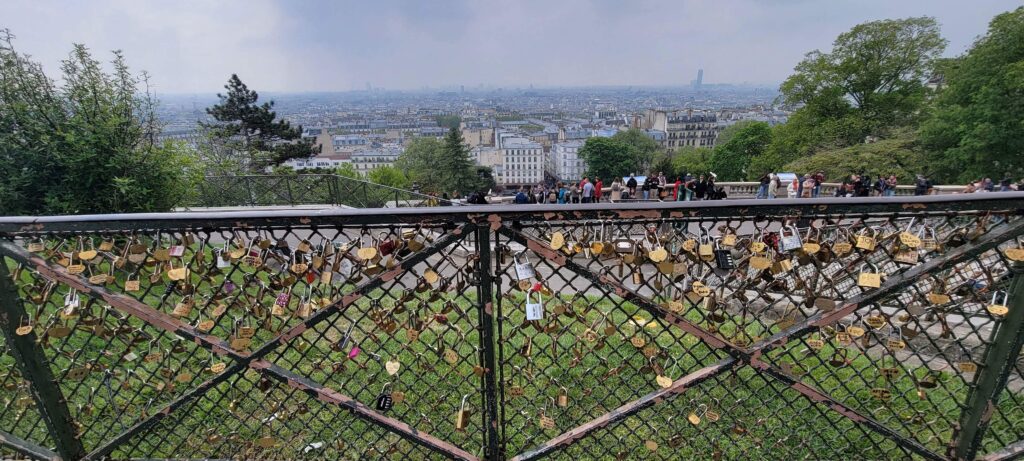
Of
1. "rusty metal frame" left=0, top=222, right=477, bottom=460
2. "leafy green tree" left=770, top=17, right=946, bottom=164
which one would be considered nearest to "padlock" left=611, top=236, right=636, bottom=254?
"rusty metal frame" left=0, top=222, right=477, bottom=460

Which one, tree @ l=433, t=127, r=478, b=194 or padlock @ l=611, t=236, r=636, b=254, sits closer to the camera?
padlock @ l=611, t=236, r=636, b=254

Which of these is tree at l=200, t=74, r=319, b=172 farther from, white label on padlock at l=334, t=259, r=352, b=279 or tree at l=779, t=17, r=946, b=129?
tree at l=779, t=17, r=946, b=129

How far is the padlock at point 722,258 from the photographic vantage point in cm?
171

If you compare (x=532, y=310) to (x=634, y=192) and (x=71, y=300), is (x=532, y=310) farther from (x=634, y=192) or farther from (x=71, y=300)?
(x=634, y=192)

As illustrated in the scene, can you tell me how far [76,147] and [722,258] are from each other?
965 cm

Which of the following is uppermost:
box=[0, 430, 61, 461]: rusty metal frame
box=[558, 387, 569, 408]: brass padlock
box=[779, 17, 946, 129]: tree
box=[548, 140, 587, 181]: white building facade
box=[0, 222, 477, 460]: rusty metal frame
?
box=[779, 17, 946, 129]: tree

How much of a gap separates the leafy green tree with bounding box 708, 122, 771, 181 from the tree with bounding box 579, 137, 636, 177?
18.7 metres

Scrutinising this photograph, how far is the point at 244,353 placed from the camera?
2021 mm

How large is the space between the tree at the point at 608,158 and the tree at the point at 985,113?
48548mm

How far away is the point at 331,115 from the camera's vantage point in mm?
192875

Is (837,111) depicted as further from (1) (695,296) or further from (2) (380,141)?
(2) (380,141)

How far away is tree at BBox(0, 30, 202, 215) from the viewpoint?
23.5 feet

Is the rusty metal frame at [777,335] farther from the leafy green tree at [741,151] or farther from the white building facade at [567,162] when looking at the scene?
the white building facade at [567,162]

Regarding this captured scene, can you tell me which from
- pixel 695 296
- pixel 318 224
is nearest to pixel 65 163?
pixel 318 224
